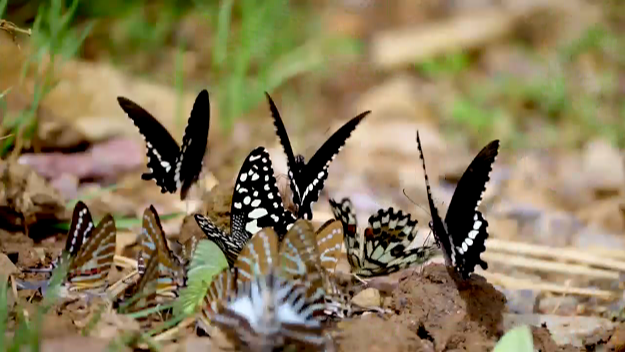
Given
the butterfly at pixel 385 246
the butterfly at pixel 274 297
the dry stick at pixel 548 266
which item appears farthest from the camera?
the dry stick at pixel 548 266

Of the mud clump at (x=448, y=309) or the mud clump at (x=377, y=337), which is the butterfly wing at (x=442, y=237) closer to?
the mud clump at (x=448, y=309)

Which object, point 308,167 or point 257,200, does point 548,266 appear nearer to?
point 308,167

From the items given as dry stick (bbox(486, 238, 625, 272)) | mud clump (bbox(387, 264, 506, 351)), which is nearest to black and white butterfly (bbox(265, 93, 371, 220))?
mud clump (bbox(387, 264, 506, 351))

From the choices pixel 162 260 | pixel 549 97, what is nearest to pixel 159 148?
pixel 162 260

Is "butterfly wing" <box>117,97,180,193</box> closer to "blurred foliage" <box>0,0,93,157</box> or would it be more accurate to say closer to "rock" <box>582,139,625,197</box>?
"blurred foliage" <box>0,0,93,157</box>

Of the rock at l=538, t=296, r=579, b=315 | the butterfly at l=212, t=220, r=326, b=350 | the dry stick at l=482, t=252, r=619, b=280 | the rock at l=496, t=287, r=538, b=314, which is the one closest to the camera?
the butterfly at l=212, t=220, r=326, b=350

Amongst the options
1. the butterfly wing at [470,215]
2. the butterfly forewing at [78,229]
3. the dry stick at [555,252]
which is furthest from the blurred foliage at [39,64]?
the dry stick at [555,252]
